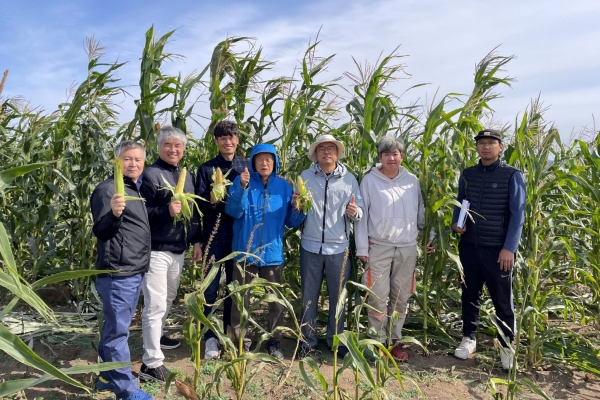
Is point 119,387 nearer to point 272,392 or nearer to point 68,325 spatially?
point 272,392

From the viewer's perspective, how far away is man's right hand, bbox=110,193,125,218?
2.58 metres

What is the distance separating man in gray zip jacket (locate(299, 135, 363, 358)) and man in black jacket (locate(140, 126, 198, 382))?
1.01 meters

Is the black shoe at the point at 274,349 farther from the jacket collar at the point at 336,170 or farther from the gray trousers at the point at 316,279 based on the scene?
the jacket collar at the point at 336,170

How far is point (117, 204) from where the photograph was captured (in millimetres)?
2596

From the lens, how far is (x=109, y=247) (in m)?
2.84

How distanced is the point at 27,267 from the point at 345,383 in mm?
3801

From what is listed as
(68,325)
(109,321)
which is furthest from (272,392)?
(68,325)

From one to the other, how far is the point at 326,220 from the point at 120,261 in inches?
64.4

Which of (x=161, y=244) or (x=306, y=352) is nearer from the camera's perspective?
(x=161, y=244)

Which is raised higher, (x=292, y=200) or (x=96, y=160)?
(x=96, y=160)

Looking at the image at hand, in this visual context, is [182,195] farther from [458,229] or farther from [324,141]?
[458,229]

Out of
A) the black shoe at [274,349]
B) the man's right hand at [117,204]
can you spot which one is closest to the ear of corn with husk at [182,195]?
the man's right hand at [117,204]

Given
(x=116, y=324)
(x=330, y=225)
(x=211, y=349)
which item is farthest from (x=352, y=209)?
(x=116, y=324)

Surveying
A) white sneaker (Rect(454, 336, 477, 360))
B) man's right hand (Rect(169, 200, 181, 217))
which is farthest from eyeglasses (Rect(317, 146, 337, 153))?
white sneaker (Rect(454, 336, 477, 360))
